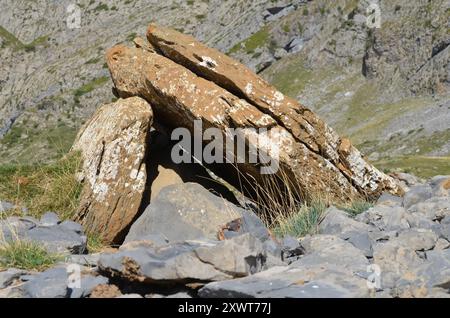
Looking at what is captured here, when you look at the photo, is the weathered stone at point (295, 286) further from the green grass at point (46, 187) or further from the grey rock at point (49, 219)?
the green grass at point (46, 187)

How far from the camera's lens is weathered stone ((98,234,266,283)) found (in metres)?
6.34

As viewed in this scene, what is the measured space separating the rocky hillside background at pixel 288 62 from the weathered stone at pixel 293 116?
4.56 metres

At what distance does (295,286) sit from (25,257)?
3.76 m

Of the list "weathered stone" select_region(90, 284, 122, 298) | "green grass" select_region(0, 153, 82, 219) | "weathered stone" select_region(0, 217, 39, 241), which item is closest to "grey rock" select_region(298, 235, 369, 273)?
"weathered stone" select_region(90, 284, 122, 298)

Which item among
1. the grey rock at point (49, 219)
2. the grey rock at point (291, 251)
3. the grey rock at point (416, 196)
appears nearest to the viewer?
the grey rock at point (291, 251)

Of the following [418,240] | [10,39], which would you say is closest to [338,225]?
[418,240]

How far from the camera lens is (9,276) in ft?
22.8

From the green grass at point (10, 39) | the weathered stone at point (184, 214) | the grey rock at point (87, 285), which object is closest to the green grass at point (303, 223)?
the weathered stone at point (184, 214)

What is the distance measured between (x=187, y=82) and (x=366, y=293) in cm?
804

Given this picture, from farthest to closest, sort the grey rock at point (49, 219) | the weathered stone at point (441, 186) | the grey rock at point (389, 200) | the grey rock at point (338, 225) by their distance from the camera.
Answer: the grey rock at point (389, 200), the weathered stone at point (441, 186), the grey rock at point (49, 219), the grey rock at point (338, 225)

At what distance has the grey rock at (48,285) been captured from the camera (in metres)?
6.24

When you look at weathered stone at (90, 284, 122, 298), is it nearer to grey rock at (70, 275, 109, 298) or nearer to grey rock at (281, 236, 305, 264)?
grey rock at (70, 275, 109, 298)
